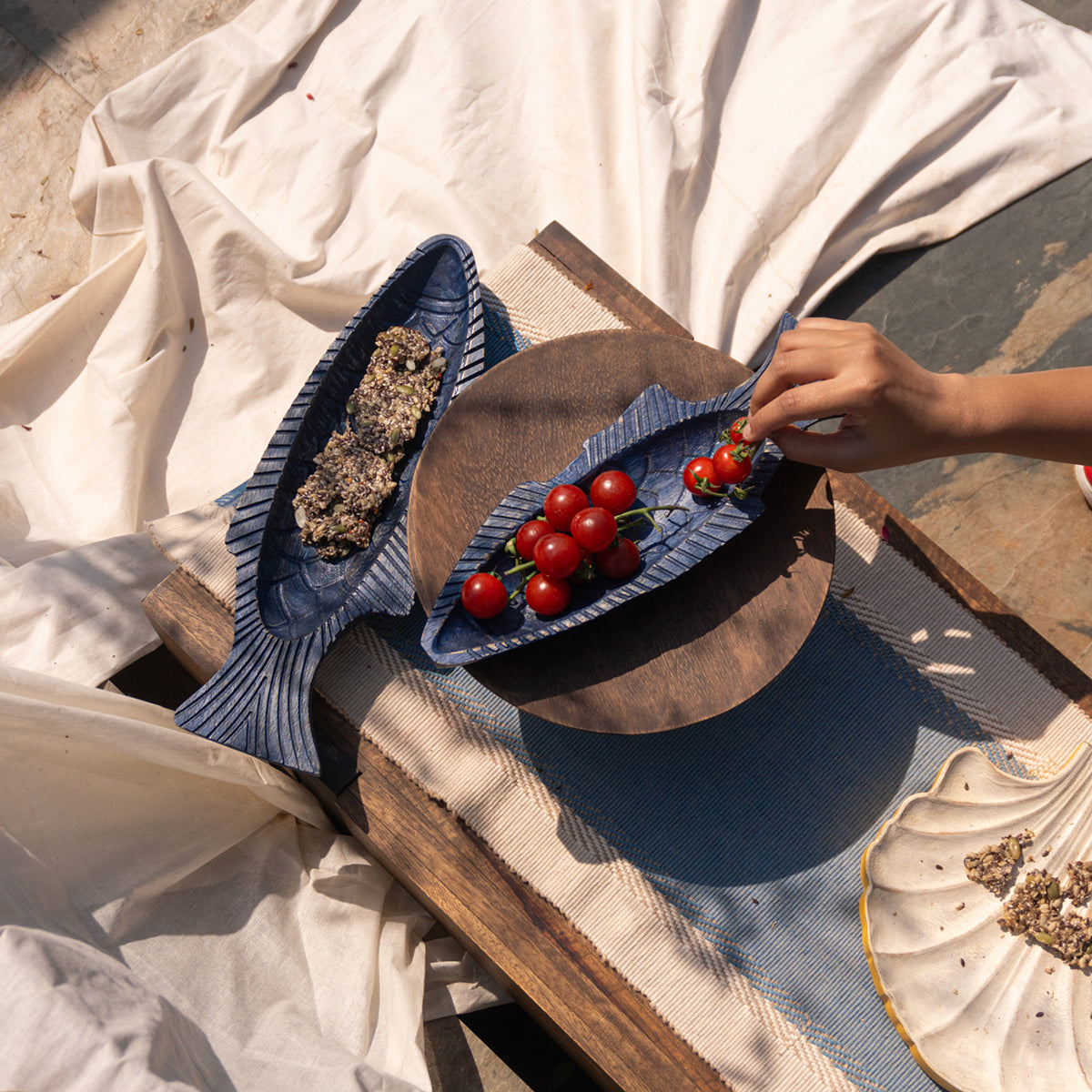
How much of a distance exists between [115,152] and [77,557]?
1.42 m

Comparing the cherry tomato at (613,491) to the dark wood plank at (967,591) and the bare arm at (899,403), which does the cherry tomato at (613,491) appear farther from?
the dark wood plank at (967,591)

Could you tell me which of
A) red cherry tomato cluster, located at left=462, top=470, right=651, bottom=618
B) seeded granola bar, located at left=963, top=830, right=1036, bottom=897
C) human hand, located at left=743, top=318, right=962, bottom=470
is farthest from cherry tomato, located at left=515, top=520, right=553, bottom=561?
seeded granola bar, located at left=963, top=830, right=1036, bottom=897

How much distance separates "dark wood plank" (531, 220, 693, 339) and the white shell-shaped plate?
3.93ft

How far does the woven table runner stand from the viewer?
1.43 m

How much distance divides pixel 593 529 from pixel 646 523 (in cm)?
19

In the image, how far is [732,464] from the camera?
135cm

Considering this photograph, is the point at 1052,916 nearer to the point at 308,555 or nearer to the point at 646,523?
the point at 646,523

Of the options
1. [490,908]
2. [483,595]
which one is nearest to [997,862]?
Answer: [490,908]

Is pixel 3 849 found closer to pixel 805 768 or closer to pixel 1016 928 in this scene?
pixel 805 768

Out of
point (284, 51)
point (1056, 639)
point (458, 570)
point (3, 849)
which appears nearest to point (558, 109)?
point (284, 51)

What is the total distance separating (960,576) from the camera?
5.60 feet

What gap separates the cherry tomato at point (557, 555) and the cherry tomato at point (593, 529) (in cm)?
2

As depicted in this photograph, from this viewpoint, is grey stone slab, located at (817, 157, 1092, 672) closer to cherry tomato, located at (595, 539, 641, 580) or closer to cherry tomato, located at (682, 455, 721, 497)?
cherry tomato, located at (682, 455, 721, 497)

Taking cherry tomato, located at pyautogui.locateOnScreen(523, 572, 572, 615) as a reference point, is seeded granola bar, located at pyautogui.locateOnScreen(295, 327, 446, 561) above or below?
above
